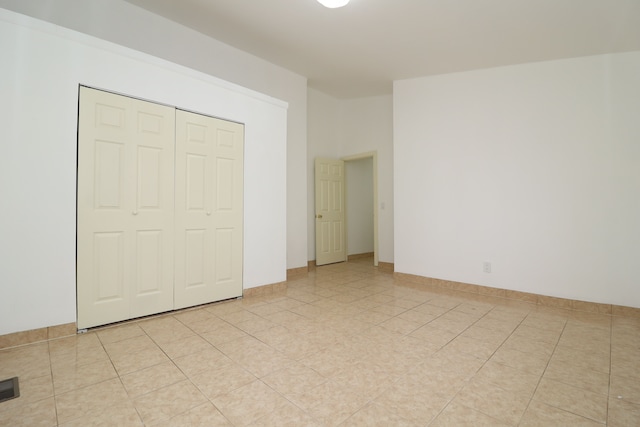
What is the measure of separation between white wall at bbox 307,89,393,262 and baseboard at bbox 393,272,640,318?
111 centimetres

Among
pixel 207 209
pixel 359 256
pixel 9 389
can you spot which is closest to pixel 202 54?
pixel 207 209

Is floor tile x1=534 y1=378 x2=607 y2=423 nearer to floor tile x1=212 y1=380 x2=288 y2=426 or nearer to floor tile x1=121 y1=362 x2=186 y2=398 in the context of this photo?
floor tile x1=212 y1=380 x2=288 y2=426

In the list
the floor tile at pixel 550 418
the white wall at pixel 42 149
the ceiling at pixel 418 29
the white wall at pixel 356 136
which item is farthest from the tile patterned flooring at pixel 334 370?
the ceiling at pixel 418 29

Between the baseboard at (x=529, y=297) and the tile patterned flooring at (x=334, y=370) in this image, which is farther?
the baseboard at (x=529, y=297)

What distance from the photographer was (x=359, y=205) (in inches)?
274

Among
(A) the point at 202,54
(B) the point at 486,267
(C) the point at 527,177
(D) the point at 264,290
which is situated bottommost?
(D) the point at 264,290

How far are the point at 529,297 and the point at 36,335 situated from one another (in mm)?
5163

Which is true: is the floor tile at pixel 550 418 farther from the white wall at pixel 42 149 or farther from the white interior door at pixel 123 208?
the white wall at pixel 42 149

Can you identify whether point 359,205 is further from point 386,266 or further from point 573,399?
point 573,399

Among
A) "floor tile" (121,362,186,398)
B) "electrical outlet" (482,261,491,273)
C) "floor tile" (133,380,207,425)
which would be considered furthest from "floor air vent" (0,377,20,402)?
"electrical outlet" (482,261,491,273)

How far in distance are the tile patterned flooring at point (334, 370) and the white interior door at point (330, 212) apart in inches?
108

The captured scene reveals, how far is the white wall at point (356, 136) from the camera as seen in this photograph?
19.0 feet

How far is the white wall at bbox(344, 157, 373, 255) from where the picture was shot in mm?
6703

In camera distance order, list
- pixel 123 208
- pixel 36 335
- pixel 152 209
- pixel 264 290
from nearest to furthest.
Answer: pixel 36 335 → pixel 123 208 → pixel 152 209 → pixel 264 290
